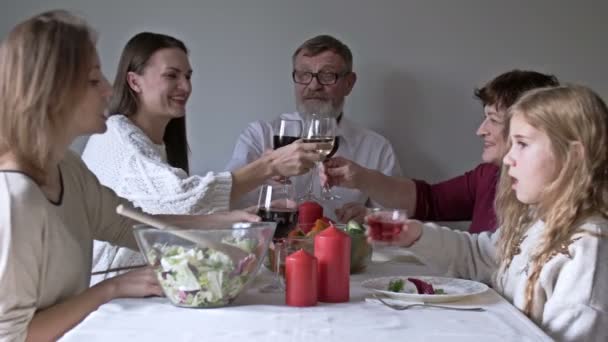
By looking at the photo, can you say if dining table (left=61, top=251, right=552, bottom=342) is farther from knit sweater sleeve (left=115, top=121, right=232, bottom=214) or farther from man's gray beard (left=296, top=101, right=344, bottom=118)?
man's gray beard (left=296, top=101, right=344, bottom=118)

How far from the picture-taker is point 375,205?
3029 mm

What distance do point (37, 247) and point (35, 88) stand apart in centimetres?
30

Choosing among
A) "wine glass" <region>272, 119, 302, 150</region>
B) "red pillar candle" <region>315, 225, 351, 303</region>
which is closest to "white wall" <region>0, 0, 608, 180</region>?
"wine glass" <region>272, 119, 302, 150</region>

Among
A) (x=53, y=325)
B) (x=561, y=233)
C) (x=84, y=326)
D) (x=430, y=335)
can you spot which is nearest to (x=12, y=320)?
(x=53, y=325)

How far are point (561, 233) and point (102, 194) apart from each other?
103 cm

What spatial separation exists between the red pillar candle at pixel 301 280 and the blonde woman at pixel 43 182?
21 cm

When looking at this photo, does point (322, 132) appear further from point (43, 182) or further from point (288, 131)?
point (43, 182)

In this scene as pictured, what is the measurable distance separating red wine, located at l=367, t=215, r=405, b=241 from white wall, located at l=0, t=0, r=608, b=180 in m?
1.64

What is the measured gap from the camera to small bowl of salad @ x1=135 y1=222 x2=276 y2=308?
1.24 metres

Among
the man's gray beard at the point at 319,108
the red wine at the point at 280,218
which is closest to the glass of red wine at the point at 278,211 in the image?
the red wine at the point at 280,218

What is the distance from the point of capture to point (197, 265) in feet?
4.07

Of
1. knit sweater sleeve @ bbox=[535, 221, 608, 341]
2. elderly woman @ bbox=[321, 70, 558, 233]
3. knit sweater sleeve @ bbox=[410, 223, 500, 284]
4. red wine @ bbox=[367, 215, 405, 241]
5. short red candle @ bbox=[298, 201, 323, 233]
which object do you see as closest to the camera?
knit sweater sleeve @ bbox=[535, 221, 608, 341]

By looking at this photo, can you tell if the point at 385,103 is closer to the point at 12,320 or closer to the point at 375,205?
the point at 375,205

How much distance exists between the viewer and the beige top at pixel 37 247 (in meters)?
1.29
